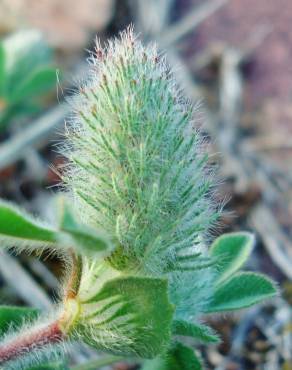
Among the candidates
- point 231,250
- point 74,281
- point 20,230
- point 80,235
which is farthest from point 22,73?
point 80,235

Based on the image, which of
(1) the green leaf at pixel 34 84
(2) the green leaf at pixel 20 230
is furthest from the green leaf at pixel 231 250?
(1) the green leaf at pixel 34 84

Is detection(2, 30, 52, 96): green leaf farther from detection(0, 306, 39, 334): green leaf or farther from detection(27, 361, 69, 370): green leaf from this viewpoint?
detection(27, 361, 69, 370): green leaf

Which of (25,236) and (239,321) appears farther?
(239,321)

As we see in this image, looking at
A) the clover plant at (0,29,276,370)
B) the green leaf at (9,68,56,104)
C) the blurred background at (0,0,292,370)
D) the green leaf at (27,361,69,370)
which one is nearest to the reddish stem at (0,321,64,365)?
the clover plant at (0,29,276,370)

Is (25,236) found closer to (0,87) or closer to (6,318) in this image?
(6,318)

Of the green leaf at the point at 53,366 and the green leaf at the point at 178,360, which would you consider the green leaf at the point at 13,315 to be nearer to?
the green leaf at the point at 53,366

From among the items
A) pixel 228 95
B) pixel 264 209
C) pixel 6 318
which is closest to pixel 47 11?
pixel 228 95
